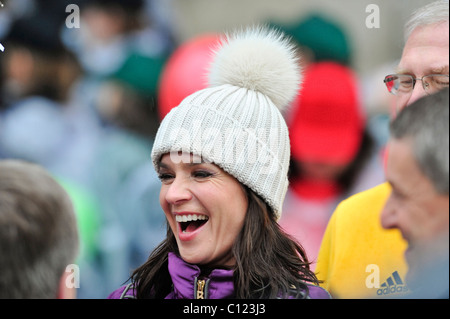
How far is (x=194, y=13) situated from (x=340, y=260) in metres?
2.00

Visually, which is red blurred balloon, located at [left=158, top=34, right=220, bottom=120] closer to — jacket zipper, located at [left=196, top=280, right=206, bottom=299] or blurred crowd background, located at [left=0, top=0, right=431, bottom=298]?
blurred crowd background, located at [left=0, top=0, right=431, bottom=298]

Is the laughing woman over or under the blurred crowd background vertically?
under

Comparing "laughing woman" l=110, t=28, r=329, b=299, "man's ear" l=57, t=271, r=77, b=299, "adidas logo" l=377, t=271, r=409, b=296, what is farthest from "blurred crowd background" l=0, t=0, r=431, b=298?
"man's ear" l=57, t=271, r=77, b=299

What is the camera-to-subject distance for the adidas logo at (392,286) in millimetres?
1908

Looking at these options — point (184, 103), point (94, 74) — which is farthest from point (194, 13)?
point (184, 103)

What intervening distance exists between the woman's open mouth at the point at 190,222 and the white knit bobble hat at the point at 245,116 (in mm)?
198

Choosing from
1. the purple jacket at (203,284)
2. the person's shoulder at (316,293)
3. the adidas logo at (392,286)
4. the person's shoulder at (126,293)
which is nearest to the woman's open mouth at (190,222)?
the purple jacket at (203,284)

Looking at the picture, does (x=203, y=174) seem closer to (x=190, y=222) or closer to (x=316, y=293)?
(x=190, y=222)

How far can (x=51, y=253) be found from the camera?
1.67 metres

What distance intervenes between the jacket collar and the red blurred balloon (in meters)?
1.34

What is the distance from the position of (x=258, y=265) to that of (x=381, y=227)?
1.46 feet

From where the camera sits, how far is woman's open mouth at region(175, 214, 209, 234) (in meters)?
2.05

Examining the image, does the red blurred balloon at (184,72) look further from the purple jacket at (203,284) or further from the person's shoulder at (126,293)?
the purple jacket at (203,284)
